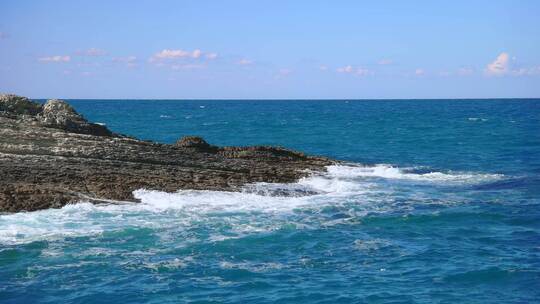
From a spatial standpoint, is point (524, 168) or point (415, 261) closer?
point (415, 261)

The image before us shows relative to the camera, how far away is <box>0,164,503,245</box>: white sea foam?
22.3 meters

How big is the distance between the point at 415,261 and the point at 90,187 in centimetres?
1405

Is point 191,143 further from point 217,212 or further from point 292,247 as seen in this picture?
point 292,247

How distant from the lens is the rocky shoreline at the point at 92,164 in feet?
86.7

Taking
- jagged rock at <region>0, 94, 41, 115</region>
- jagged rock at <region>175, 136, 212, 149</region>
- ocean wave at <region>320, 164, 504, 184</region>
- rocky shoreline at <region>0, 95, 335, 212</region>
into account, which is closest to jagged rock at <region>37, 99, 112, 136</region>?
rocky shoreline at <region>0, 95, 335, 212</region>

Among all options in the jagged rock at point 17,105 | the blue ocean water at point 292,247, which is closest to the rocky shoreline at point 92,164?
the jagged rock at point 17,105

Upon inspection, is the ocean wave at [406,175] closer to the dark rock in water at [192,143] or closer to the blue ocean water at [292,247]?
the blue ocean water at [292,247]

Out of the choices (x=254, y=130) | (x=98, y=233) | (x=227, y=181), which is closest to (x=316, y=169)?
(x=227, y=181)

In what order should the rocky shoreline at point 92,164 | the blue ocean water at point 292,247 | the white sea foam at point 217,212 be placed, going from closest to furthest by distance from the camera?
the blue ocean water at point 292,247 < the white sea foam at point 217,212 < the rocky shoreline at point 92,164

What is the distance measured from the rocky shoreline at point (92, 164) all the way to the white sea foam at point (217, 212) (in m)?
0.90

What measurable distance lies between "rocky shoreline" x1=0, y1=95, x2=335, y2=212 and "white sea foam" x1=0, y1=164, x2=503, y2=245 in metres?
0.90

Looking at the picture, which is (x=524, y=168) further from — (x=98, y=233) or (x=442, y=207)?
(x=98, y=233)

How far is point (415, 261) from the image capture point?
62.3ft

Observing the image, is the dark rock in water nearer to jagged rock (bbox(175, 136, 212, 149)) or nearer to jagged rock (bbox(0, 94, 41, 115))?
jagged rock (bbox(175, 136, 212, 149))
